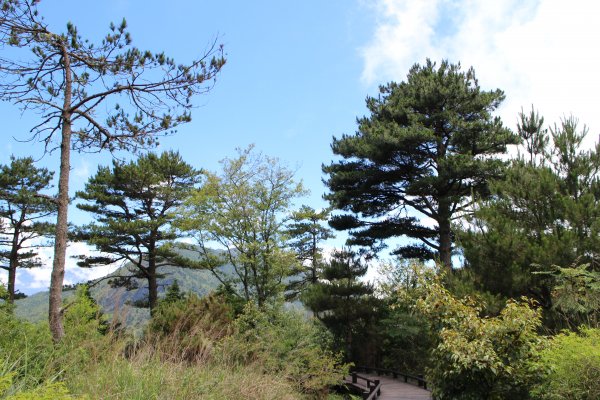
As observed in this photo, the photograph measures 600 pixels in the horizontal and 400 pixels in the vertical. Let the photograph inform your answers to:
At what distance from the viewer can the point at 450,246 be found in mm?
19297

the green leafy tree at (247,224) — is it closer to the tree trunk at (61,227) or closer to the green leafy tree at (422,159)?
the green leafy tree at (422,159)

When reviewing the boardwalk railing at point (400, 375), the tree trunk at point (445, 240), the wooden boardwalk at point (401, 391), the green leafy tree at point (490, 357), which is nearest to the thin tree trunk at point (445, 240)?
the tree trunk at point (445, 240)

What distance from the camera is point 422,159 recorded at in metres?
19.4

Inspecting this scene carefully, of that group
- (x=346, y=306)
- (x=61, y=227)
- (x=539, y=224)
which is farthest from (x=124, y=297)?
(x=539, y=224)

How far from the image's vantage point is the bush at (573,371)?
5.50m

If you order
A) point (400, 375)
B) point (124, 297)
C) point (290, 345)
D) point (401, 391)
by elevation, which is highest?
point (124, 297)

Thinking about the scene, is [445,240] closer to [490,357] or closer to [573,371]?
[490,357]

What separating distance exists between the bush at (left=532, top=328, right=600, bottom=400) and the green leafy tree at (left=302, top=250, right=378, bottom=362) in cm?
1546

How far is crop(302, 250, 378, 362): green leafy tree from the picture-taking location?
21.6 meters

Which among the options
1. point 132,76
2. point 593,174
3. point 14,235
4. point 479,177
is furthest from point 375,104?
A: point 14,235

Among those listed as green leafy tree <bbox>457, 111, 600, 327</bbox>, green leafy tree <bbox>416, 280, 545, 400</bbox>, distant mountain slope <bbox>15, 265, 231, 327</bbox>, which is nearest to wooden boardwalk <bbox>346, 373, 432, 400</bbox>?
green leafy tree <bbox>457, 111, 600, 327</bbox>

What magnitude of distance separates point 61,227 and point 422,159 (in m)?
15.3

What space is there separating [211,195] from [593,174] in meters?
14.8

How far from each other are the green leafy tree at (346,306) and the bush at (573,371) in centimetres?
1546
